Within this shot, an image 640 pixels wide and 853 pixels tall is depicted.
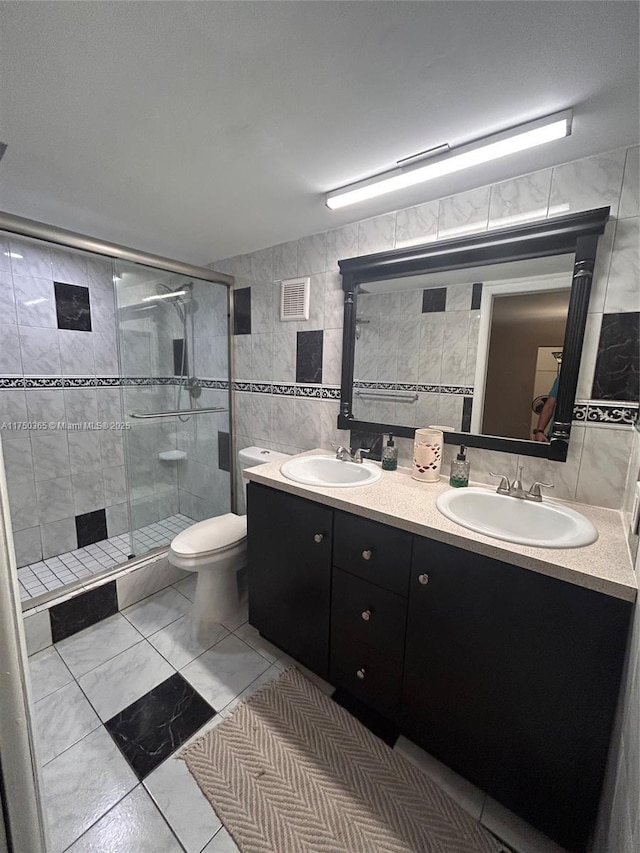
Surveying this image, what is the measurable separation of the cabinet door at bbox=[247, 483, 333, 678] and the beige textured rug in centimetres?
23

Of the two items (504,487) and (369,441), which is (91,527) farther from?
(504,487)

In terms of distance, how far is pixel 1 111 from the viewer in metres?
0.98

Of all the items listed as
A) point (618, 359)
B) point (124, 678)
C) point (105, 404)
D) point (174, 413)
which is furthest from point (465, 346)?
point (105, 404)

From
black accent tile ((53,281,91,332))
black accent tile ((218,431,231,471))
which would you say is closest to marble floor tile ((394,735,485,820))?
black accent tile ((218,431,231,471))

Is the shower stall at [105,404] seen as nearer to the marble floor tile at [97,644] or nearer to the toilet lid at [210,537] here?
the marble floor tile at [97,644]

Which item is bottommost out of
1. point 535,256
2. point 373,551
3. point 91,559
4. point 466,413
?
point 91,559

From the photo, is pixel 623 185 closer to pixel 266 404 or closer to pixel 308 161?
pixel 308 161

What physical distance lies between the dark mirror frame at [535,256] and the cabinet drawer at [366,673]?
34.8 inches

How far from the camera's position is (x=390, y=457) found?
1606 mm

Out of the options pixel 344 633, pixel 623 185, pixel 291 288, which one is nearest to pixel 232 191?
pixel 291 288

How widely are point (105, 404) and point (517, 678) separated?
270cm

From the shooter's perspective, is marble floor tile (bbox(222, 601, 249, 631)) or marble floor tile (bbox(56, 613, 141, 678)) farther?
marble floor tile (bbox(222, 601, 249, 631))

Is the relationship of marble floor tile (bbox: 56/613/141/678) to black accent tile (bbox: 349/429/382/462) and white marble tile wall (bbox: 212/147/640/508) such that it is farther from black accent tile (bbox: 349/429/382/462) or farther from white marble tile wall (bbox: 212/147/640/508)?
black accent tile (bbox: 349/429/382/462)

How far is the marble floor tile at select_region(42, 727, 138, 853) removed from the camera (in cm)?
98
